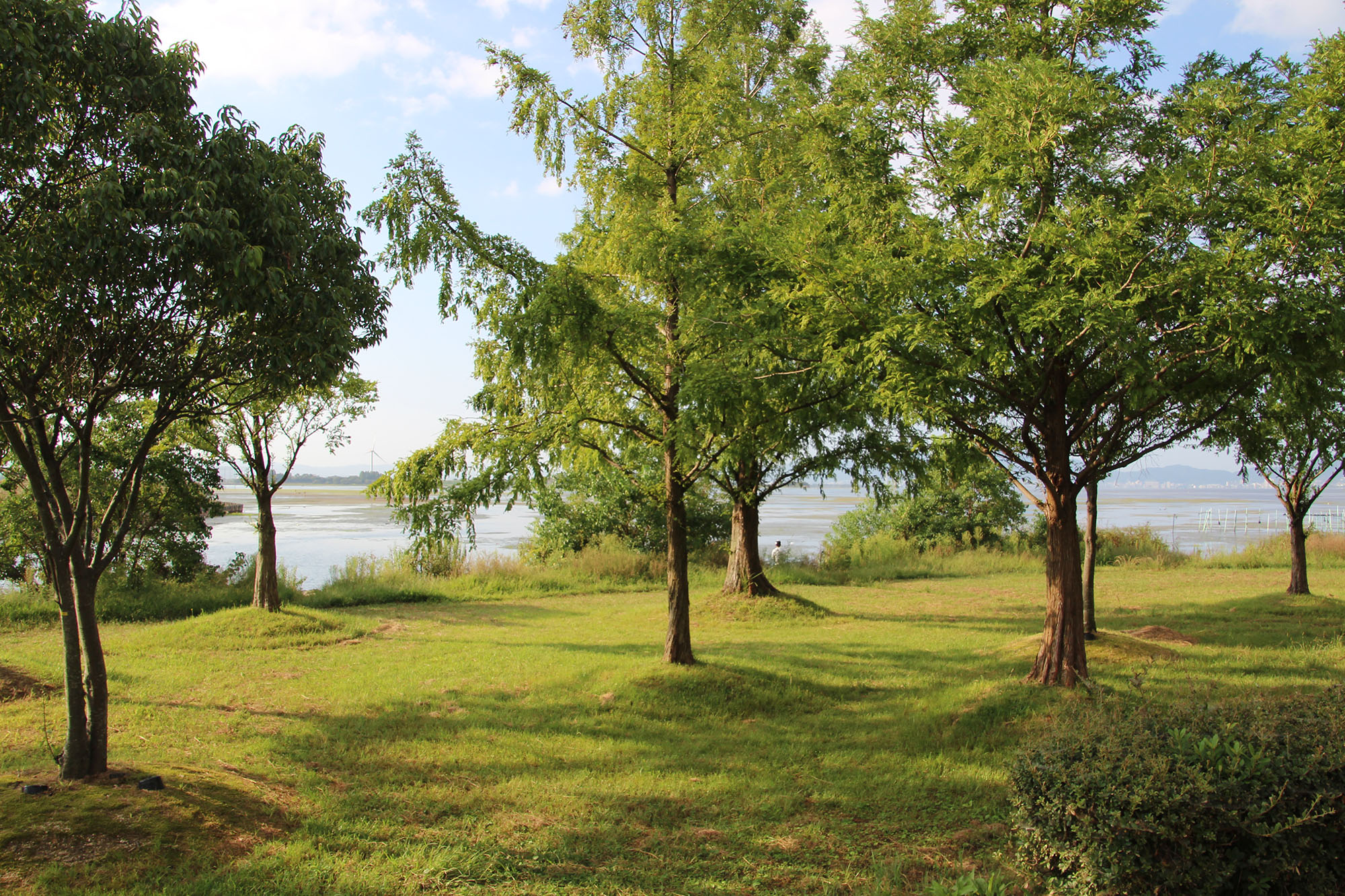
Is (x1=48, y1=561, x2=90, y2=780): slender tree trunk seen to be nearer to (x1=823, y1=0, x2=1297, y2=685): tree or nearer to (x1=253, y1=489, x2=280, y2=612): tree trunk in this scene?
(x1=823, y1=0, x2=1297, y2=685): tree

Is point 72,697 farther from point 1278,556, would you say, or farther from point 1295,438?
point 1278,556

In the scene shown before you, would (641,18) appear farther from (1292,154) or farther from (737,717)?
(737,717)

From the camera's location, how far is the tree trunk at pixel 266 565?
44.0ft

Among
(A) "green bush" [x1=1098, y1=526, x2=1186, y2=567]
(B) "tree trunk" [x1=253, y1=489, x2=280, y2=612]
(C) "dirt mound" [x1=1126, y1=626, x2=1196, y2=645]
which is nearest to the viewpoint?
(C) "dirt mound" [x1=1126, y1=626, x2=1196, y2=645]

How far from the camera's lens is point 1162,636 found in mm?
11523

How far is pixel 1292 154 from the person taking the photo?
6680mm

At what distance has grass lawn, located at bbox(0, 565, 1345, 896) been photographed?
4.88 m

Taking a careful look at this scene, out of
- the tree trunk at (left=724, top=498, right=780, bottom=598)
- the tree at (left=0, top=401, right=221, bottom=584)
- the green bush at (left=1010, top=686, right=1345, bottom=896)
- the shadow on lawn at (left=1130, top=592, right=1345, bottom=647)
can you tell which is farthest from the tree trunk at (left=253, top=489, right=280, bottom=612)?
the shadow on lawn at (left=1130, top=592, right=1345, bottom=647)

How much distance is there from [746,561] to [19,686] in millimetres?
11848

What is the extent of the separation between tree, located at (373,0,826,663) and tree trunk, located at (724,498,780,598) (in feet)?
20.8

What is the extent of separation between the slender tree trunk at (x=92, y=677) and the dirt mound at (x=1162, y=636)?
1200 cm

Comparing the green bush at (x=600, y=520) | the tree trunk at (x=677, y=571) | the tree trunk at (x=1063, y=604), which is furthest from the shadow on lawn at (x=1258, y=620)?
the green bush at (x=600, y=520)

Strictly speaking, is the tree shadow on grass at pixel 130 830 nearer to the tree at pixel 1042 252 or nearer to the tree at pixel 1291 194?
the tree at pixel 1042 252

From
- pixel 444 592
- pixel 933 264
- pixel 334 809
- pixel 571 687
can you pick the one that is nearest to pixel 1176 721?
pixel 933 264
